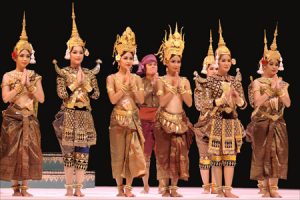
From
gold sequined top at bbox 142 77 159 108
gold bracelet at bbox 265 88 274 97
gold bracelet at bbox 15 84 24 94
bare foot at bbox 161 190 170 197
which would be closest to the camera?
gold bracelet at bbox 15 84 24 94

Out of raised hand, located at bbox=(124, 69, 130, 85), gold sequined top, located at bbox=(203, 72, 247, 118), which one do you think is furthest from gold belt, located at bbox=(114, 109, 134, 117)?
gold sequined top, located at bbox=(203, 72, 247, 118)

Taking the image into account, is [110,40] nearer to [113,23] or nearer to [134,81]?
[113,23]

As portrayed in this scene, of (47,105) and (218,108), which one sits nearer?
(218,108)

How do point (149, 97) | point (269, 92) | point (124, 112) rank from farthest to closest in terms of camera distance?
point (149, 97)
point (269, 92)
point (124, 112)

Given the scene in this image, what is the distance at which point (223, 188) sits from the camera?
7516mm

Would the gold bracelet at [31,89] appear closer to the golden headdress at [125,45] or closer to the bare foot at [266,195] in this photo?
the golden headdress at [125,45]

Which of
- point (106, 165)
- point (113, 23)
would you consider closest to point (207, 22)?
point (113, 23)

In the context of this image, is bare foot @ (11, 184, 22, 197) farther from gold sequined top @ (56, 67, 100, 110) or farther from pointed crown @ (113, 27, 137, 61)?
pointed crown @ (113, 27, 137, 61)

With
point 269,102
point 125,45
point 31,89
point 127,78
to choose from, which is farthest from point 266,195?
point 31,89

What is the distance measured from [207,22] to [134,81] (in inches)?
113

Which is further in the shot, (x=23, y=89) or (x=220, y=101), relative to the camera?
(x=220, y=101)

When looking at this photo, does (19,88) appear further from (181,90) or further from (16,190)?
(181,90)

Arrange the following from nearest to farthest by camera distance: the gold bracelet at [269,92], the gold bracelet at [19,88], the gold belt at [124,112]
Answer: the gold bracelet at [19,88] < the gold belt at [124,112] < the gold bracelet at [269,92]

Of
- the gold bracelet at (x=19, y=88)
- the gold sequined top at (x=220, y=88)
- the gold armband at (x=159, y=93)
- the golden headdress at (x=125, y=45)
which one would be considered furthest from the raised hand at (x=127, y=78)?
the gold bracelet at (x=19, y=88)
